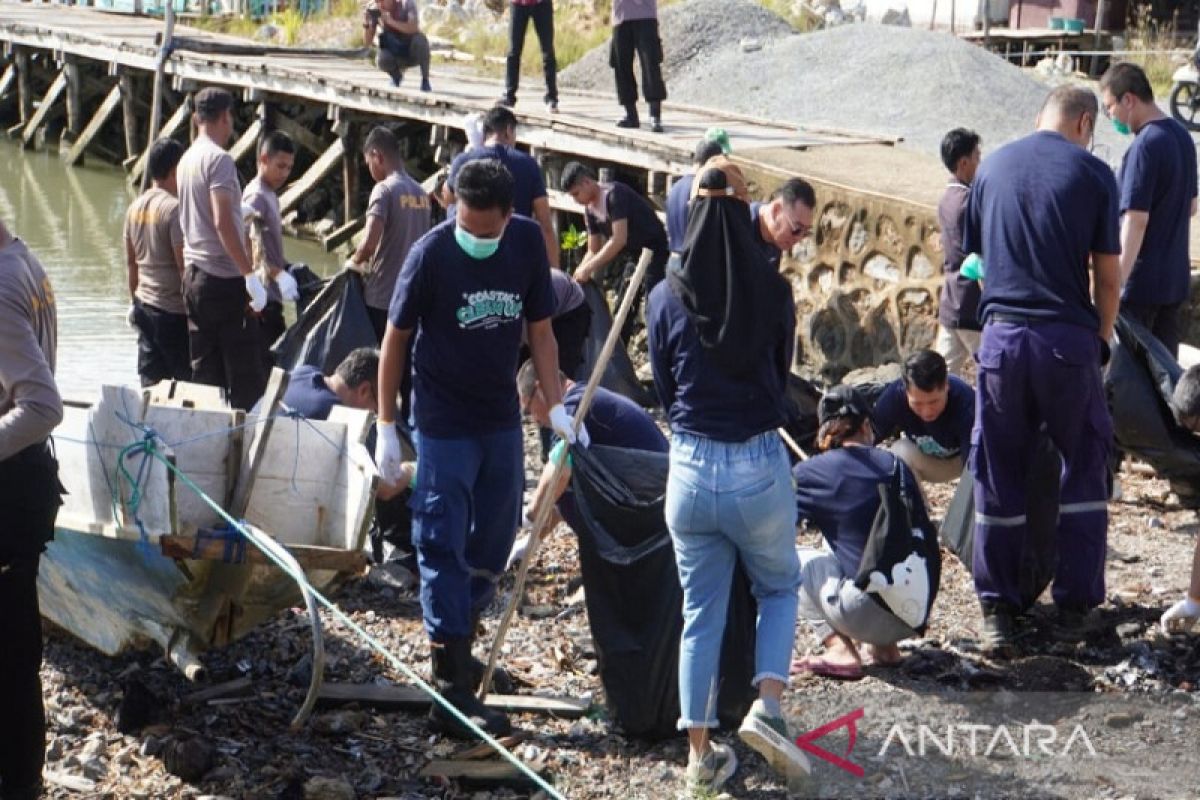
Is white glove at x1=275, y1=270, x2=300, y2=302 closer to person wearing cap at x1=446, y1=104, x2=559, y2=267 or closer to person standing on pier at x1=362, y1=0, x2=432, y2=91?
person wearing cap at x1=446, y1=104, x2=559, y2=267

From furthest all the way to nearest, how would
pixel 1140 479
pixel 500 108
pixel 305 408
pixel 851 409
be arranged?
pixel 500 108
pixel 1140 479
pixel 305 408
pixel 851 409

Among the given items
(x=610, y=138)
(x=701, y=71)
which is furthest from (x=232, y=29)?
(x=610, y=138)

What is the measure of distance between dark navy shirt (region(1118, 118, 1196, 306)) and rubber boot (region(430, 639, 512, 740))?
361 cm

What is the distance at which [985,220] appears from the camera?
20.1ft

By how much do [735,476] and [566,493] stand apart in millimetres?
1004

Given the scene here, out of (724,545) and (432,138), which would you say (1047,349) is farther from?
(432,138)

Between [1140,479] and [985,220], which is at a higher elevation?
[985,220]

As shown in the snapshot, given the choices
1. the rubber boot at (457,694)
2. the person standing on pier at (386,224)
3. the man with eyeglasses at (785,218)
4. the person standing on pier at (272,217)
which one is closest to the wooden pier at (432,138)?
the person standing on pier at (386,224)

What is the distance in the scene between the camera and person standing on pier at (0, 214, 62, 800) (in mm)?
4531

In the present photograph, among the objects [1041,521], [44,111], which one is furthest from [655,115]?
[44,111]

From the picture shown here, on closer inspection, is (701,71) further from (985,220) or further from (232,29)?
(985,220)

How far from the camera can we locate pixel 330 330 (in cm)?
899

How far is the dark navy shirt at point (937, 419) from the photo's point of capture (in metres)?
6.77

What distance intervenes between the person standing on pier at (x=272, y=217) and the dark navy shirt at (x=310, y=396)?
1769 millimetres
